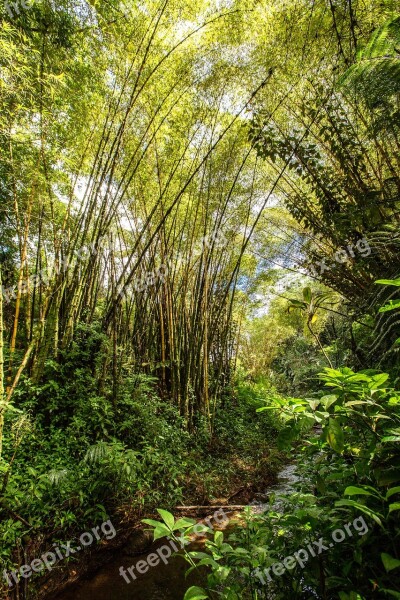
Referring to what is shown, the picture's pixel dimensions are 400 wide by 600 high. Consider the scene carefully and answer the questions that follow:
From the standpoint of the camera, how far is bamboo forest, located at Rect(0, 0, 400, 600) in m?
0.97

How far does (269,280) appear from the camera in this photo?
741cm

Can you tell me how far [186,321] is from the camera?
4238mm

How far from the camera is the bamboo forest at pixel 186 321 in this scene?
97 centimetres

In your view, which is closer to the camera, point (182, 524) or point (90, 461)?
point (182, 524)

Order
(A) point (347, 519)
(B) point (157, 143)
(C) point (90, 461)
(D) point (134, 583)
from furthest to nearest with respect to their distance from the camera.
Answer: (B) point (157, 143), (C) point (90, 461), (D) point (134, 583), (A) point (347, 519)

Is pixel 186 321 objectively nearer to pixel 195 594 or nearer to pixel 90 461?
pixel 90 461

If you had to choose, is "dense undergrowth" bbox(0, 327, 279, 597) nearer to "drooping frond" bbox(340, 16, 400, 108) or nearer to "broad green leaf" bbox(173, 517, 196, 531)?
"broad green leaf" bbox(173, 517, 196, 531)

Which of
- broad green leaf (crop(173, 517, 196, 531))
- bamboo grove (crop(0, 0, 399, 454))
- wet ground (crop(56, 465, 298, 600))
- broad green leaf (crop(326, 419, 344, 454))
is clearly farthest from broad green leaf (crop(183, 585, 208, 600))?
bamboo grove (crop(0, 0, 399, 454))

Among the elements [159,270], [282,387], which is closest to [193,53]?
[159,270]

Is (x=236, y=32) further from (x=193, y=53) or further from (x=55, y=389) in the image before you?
(x=55, y=389)

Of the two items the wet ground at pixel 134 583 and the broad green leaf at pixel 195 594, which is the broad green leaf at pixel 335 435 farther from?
the wet ground at pixel 134 583

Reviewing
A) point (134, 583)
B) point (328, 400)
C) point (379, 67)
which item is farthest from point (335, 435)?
point (134, 583)

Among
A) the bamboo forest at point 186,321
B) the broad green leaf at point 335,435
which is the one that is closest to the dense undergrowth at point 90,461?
the bamboo forest at point 186,321

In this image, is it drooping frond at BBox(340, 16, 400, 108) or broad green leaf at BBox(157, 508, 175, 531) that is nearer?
broad green leaf at BBox(157, 508, 175, 531)
